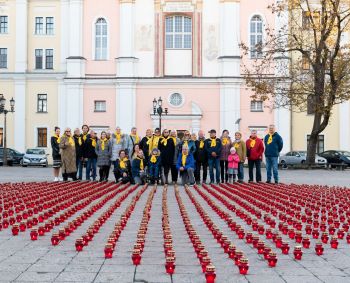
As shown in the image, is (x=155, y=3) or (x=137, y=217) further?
(x=155, y=3)

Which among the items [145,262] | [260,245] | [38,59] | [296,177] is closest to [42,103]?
[38,59]

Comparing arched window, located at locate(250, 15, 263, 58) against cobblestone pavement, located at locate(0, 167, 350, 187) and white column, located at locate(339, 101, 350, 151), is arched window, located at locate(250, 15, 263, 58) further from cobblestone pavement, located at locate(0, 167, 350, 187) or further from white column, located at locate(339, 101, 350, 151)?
cobblestone pavement, located at locate(0, 167, 350, 187)

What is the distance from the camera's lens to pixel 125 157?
72.8ft

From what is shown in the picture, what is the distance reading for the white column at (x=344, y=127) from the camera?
5306cm

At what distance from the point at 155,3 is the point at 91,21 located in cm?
529

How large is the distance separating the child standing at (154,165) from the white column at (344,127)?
110 ft

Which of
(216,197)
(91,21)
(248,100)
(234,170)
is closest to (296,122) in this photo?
(248,100)

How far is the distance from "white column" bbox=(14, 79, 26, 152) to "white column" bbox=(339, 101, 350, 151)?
82.9 feet

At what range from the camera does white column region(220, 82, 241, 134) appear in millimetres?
52531

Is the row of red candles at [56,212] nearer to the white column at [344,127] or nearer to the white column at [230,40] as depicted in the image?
the white column at [230,40]

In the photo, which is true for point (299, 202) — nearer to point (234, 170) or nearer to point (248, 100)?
point (234, 170)

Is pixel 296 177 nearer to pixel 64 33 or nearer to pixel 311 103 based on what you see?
pixel 311 103

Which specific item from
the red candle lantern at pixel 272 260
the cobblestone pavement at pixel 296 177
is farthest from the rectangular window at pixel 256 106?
the red candle lantern at pixel 272 260

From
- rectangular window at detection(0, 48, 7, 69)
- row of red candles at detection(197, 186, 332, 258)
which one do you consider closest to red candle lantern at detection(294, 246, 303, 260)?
row of red candles at detection(197, 186, 332, 258)
